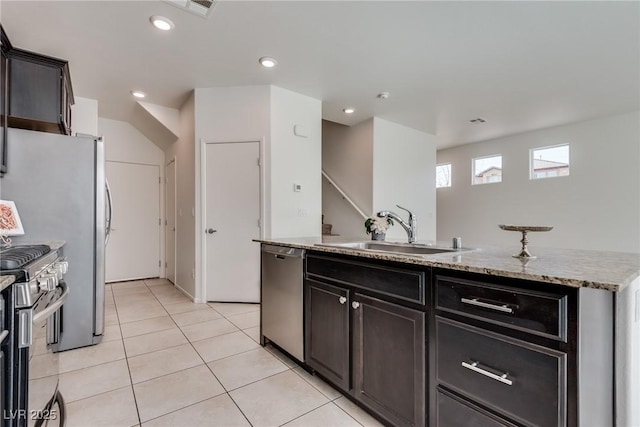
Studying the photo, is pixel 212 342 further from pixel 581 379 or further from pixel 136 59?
pixel 136 59

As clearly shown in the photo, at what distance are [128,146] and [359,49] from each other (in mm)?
3928

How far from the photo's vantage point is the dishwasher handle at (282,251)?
80.7 inches

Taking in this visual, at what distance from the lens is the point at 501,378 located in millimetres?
1062

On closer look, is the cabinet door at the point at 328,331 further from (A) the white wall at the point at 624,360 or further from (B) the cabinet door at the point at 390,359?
(A) the white wall at the point at 624,360

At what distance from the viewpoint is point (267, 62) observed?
10.1 ft

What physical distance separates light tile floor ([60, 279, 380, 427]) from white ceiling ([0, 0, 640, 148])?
2558 millimetres

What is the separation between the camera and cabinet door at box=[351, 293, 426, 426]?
1324 millimetres

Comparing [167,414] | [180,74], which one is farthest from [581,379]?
[180,74]

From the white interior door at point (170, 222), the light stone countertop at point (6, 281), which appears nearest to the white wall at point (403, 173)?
the white interior door at point (170, 222)

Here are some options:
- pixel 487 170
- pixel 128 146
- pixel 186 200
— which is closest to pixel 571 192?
pixel 487 170

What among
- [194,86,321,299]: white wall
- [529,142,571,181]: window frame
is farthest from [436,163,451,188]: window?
[194,86,321,299]: white wall

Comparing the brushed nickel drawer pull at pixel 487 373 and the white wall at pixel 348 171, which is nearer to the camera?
the brushed nickel drawer pull at pixel 487 373

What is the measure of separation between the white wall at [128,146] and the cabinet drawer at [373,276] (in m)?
4.18

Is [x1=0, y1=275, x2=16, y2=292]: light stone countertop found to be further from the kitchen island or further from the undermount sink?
the undermount sink
